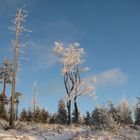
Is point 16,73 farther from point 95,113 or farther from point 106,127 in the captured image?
point 95,113

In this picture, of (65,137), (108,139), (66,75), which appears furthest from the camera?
(66,75)

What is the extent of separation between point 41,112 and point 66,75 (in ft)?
148

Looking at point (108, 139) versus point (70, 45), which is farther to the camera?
point (70, 45)

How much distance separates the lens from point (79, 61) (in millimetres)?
41344

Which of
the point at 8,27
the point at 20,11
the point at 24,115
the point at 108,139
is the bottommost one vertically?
the point at 108,139

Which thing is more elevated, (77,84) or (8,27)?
(8,27)

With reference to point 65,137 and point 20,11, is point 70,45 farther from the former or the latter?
point 65,137

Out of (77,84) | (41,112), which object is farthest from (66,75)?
(41,112)

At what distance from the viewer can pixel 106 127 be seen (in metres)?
23.8

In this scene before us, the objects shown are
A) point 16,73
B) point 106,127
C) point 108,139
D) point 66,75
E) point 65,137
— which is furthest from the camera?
point 66,75

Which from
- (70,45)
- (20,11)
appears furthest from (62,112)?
(20,11)

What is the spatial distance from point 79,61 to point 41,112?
44.7 metres

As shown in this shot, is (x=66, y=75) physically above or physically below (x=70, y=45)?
below

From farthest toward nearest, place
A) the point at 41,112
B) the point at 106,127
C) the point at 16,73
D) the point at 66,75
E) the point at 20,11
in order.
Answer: the point at 41,112 → the point at 66,75 → the point at 20,11 → the point at 16,73 → the point at 106,127
